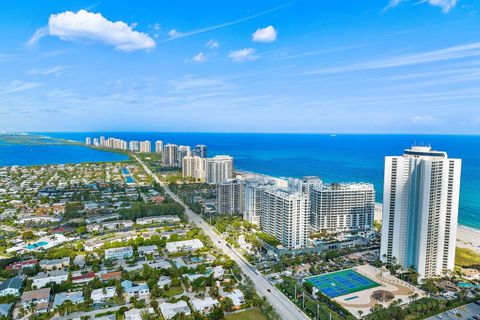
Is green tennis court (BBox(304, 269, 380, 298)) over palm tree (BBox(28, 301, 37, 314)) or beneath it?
beneath

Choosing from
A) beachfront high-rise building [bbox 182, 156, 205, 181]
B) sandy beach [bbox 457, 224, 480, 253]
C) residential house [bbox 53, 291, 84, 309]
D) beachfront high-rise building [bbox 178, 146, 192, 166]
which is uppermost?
beachfront high-rise building [bbox 178, 146, 192, 166]

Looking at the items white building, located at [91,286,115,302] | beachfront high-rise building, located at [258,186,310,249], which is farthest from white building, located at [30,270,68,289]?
beachfront high-rise building, located at [258,186,310,249]

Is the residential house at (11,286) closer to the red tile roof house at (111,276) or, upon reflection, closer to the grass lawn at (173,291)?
the red tile roof house at (111,276)

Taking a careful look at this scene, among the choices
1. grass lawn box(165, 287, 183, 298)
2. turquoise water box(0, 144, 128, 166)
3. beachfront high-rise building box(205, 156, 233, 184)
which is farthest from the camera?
turquoise water box(0, 144, 128, 166)

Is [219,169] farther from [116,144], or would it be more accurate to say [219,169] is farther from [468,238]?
[116,144]

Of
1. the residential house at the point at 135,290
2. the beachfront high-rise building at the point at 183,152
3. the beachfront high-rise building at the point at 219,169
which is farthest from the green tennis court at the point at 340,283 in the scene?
the beachfront high-rise building at the point at 183,152

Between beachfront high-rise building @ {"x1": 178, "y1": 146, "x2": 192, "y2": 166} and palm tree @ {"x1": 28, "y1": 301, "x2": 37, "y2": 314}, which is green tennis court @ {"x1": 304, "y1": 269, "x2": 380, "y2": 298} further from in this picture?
beachfront high-rise building @ {"x1": 178, "y1": 146, "x2": 192, "y2": 166}
